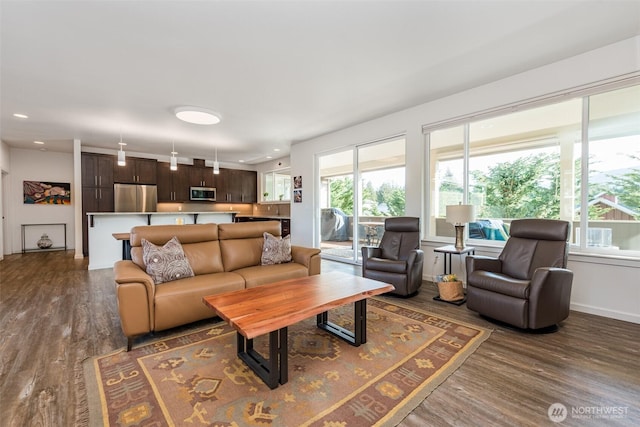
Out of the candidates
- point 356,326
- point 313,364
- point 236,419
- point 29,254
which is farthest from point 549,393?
point 29,254

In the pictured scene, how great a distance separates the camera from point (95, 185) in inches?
264

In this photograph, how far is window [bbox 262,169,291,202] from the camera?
880cm

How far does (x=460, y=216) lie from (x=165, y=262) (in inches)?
129

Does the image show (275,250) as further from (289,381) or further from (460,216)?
(460,216)

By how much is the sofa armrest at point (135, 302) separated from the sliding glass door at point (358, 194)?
3.80 metres

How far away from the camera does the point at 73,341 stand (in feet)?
7.74

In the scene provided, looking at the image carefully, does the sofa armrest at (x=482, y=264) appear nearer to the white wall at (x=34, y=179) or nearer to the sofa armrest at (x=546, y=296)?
the sofa armrest at (x=546, y=296)

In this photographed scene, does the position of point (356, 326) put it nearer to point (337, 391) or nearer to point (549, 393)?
point (337, 391)

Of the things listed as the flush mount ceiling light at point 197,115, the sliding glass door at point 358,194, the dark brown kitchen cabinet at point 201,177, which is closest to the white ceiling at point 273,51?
the flush mount ceiling light at point 197,115

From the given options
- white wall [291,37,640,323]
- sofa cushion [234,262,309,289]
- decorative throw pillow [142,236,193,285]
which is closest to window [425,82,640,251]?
white wall [291,37,640,323]

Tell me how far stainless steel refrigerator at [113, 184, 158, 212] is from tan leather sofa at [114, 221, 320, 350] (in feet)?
16.4

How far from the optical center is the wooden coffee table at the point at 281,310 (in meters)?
1.71

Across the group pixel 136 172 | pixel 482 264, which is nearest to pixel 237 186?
pixel 136 172

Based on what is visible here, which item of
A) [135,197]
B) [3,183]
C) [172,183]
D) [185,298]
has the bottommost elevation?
[185,298]
